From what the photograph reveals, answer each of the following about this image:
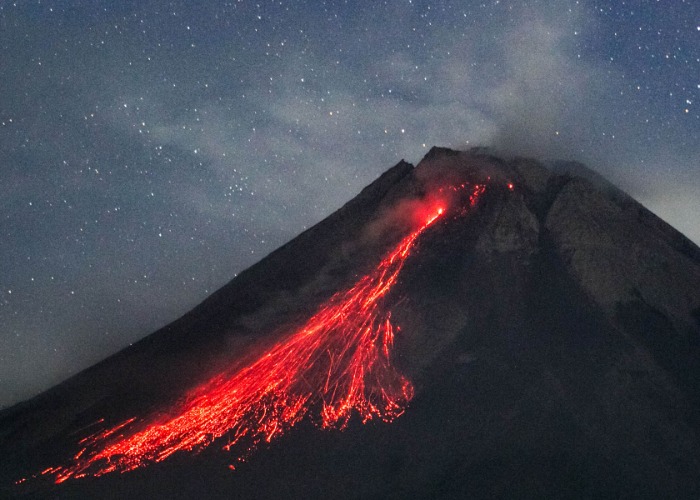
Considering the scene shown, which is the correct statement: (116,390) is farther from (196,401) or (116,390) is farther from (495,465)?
(495,465)

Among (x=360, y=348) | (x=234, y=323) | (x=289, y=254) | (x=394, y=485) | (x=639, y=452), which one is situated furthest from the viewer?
(x=289, y=254)

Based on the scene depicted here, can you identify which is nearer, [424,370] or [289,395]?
[289,395]

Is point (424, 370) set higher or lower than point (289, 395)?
lower

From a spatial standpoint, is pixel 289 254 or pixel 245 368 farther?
pixel 289 254

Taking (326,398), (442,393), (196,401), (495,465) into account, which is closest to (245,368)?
(196,401)

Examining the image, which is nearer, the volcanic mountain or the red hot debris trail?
the volcanic mountain
